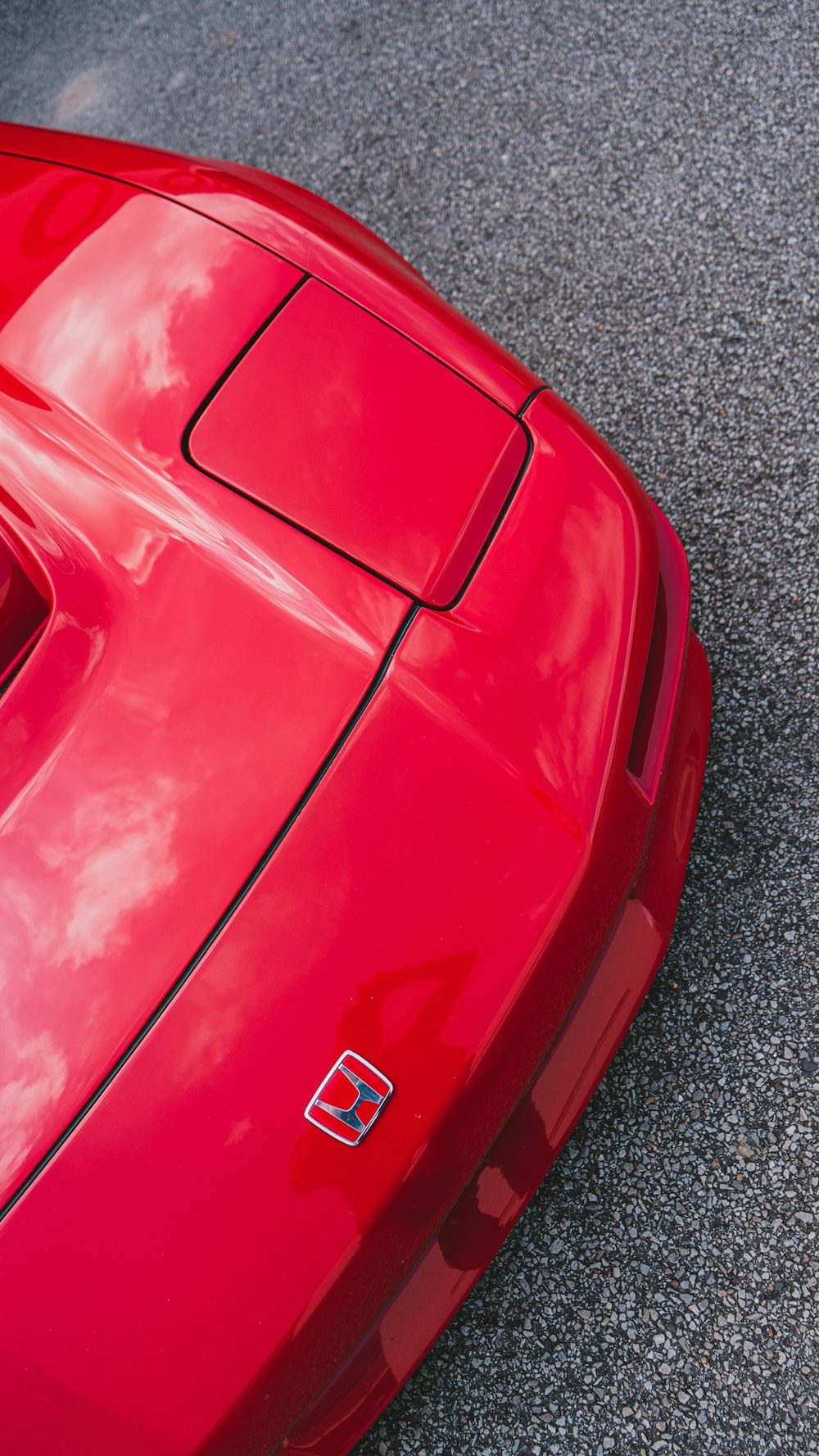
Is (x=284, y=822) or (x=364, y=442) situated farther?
(x=364, y=442)

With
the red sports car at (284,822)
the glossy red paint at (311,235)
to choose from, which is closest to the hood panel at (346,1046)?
the red sports car at (284,822)

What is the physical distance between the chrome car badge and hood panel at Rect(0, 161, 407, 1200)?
226 millimetres

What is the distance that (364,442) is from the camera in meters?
1.44

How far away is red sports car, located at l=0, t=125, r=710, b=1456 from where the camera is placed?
1.13 m

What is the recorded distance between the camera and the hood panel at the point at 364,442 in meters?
1.38

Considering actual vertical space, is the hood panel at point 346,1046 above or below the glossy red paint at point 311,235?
below

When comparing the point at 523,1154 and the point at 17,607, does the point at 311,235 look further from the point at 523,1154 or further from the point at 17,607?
the point at 523,1154

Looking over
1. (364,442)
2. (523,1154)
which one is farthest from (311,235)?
(523,1154)

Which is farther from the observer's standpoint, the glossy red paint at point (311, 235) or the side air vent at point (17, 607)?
the glossy red paint at point (311, 235)

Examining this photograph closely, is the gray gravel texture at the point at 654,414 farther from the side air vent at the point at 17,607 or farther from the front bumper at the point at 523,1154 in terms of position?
the side air vent at the point at 17,607

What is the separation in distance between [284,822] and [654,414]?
168 cm

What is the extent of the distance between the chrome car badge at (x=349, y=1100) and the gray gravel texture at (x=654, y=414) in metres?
0.73

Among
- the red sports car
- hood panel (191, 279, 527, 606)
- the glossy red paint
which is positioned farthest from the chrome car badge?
the glossy red paint

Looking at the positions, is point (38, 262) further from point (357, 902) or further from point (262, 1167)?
point (262, 1167)
